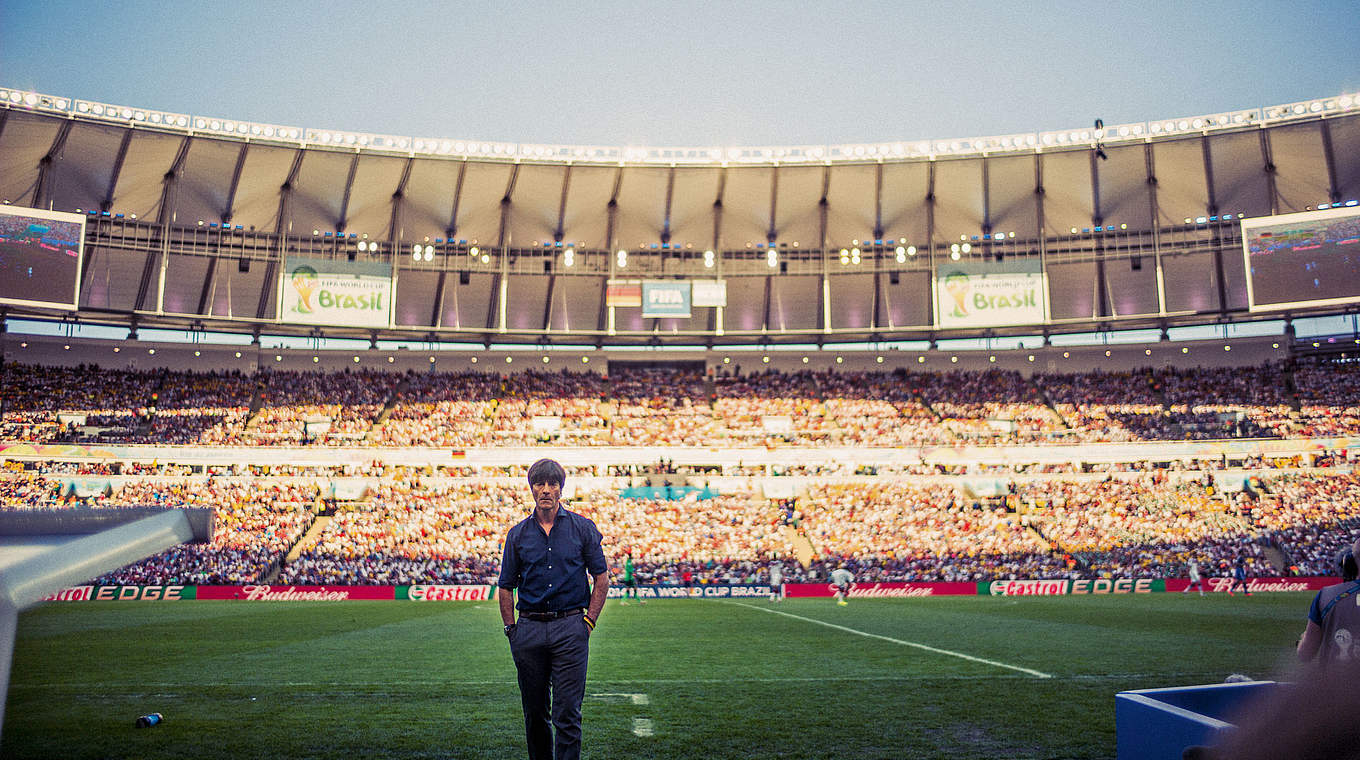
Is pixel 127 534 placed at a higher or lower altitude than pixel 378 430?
lower

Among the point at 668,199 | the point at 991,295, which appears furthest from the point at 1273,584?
the point at 668,199

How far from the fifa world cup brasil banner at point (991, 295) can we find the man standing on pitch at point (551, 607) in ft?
126

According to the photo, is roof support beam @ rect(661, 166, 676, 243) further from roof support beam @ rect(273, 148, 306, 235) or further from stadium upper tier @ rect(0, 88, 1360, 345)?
roof support beam @ rect(273, 148, 306, 235)

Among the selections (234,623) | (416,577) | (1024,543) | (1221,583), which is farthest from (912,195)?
(234,623)

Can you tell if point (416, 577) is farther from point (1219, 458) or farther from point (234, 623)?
point (1219, 458)

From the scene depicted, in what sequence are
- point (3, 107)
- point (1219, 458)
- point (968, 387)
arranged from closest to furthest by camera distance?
point (3, 107) < point (1219, 458) < point (968, 387)

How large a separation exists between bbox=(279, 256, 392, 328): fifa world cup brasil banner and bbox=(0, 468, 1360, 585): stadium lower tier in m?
7.44

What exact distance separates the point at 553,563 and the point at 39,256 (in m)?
39.5

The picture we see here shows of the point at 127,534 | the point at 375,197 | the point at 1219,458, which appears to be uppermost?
the point at 375,197

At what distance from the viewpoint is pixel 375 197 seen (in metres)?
43.0

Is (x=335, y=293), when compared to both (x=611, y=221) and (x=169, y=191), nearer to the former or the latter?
(x=169, y=191)

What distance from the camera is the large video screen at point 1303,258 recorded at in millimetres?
37938

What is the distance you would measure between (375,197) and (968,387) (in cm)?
3135

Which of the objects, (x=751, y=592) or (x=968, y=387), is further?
(x=968, y=387)
